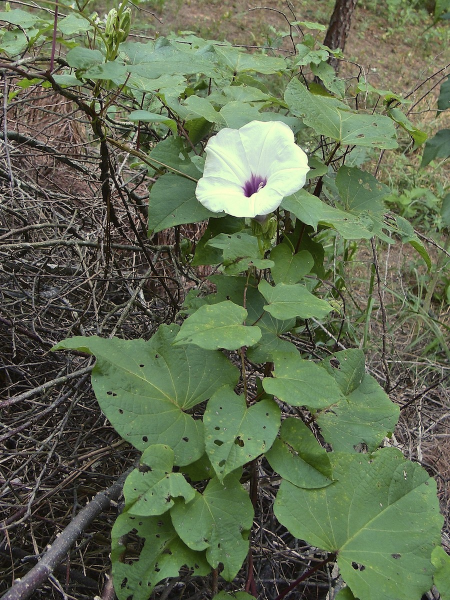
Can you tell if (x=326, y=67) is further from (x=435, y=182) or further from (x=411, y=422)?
(x=435, y=182)

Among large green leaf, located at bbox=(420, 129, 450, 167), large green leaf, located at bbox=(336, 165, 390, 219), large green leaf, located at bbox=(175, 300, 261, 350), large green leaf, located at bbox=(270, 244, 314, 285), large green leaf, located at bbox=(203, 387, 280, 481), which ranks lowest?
large green leaf, located at bbox=(203, 387, 280, 481)

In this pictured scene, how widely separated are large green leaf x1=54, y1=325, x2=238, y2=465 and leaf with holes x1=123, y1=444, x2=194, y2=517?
0.13ft

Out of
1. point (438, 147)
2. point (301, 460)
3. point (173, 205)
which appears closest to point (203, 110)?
point (173, 205)

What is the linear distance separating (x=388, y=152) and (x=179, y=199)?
3.33 metres

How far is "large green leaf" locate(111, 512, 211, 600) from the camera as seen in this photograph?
91 centimetres

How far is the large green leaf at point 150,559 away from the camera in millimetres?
914

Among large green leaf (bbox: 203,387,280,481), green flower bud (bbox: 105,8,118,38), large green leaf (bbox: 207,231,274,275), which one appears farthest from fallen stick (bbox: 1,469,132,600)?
green flower bud (bbox: 105,8,118,38)

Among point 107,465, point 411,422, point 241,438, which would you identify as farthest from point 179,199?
point 411,422

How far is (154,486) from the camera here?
0.94 m

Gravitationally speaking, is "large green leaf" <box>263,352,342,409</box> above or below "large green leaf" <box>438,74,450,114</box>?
below

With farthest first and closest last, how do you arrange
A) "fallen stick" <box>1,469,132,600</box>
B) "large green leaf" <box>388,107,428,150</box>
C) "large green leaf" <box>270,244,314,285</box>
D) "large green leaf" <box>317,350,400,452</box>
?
"large green leaf" <box>388,107,428,150</box> < "large green leaf" <box>270,244,314,285</box> < "large green leaf" <box>317,350,400,452</box> < "fallen stick" <box>1,469,132,600</box>

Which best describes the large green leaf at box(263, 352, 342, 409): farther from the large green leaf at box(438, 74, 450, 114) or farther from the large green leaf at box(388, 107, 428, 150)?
the large green leaf at box(438, 74, 450, 114)

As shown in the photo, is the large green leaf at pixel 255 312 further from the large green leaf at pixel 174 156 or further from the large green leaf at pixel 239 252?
the large green leaf at pixel 174 156

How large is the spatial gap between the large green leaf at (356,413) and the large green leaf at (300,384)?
179mm
